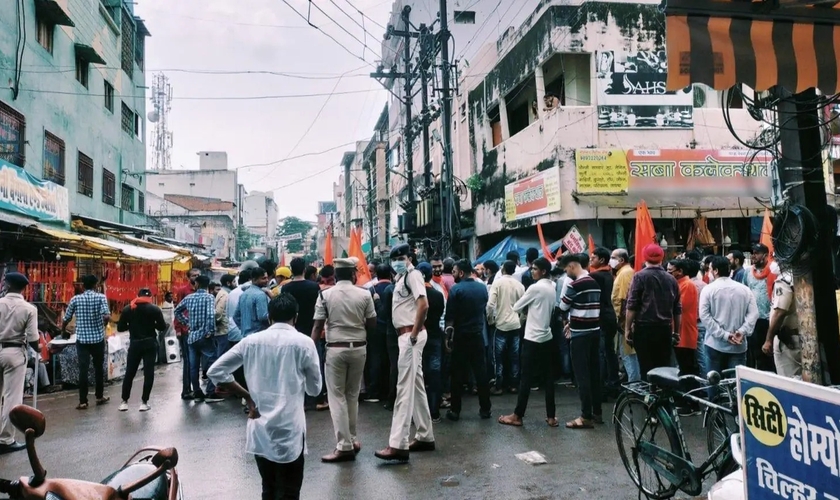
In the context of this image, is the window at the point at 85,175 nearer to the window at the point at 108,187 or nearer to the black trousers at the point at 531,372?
the window at the point at 108,187

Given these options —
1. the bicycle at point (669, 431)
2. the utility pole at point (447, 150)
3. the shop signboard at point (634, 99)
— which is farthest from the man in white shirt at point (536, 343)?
the utility pole at point (447, 150)

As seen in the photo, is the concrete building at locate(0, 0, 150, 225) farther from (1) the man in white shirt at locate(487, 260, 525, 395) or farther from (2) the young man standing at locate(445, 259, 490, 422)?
(2) the young man standing at locate(445, 259, 490, 422)

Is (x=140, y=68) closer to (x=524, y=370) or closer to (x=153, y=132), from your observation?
(x=524, y=370)

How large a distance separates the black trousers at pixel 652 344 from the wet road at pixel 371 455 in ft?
2.48

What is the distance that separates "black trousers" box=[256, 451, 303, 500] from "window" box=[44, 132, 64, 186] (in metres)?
14.3

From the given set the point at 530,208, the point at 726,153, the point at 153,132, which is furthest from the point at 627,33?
the point at 153,132

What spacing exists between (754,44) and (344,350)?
417 centimetres

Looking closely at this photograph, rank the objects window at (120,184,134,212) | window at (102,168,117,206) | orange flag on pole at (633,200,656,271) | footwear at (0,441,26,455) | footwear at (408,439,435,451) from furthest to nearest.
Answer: window at (120,184,134,212)
window at (102,168,117,206)
orange flag on pole at (633,200,656,271)
footwear at (0,441,26,455)
footwear at (408,439,435,451)

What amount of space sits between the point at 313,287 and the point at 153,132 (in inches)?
1890

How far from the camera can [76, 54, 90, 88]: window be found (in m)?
17.3

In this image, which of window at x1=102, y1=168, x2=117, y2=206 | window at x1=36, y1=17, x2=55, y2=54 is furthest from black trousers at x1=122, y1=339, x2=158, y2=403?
window at x1=102, y1=168, x2=117, y2=206

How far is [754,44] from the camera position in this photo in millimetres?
3889

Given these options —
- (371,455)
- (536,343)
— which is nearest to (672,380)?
(536,343)

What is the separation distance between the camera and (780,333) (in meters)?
5.79
